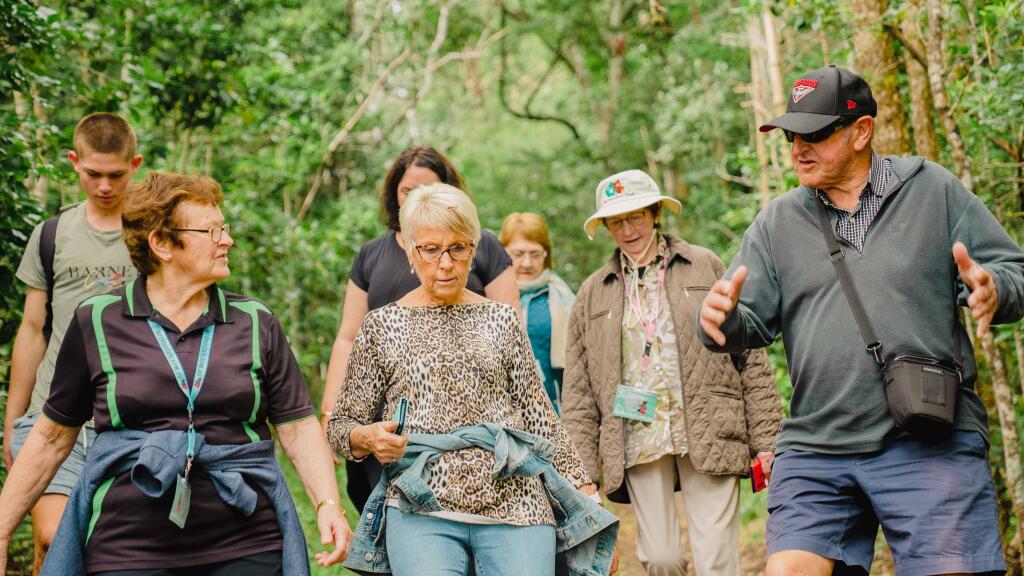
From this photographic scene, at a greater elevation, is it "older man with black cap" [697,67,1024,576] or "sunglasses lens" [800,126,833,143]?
"sunglasses lens" [800,126,833,143]

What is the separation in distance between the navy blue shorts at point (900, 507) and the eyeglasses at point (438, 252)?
147 cm

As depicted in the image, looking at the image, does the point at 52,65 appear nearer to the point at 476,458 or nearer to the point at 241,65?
the point at 241,65

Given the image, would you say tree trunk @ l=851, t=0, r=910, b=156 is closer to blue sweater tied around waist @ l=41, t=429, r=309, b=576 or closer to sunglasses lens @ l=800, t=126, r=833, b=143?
sunglasses lens @ l=800, t=126, r=833, b=143

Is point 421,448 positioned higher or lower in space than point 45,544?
higher

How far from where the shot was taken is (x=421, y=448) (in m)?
3.93

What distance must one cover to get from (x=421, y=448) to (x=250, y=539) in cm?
69

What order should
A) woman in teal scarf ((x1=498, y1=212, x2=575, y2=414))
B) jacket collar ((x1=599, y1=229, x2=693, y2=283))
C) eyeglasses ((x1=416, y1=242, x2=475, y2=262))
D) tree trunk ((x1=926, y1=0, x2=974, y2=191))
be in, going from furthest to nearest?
woman in teal scarf ((x1=498, y1=212, x2=575, y2=414)), tree trunk ((x1=926, y1=0, x2=974, y2=191)), jacket collar ((x1=599, y1=229, x2=693, y2=283)), eyeglasses ((x1=416, y1=242, x2=475, y2=262))

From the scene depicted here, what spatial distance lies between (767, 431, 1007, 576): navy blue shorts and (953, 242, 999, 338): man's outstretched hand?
503mm

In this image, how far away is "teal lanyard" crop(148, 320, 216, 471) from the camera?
3.52 m

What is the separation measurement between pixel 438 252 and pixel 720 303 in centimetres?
115

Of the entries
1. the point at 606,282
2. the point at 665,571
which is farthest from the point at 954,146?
the point at 665,571

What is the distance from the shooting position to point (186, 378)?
358 cm

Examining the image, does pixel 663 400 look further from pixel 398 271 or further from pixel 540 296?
pixel 540 296

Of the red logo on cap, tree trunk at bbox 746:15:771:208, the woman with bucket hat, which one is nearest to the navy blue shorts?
the red logo on cap
